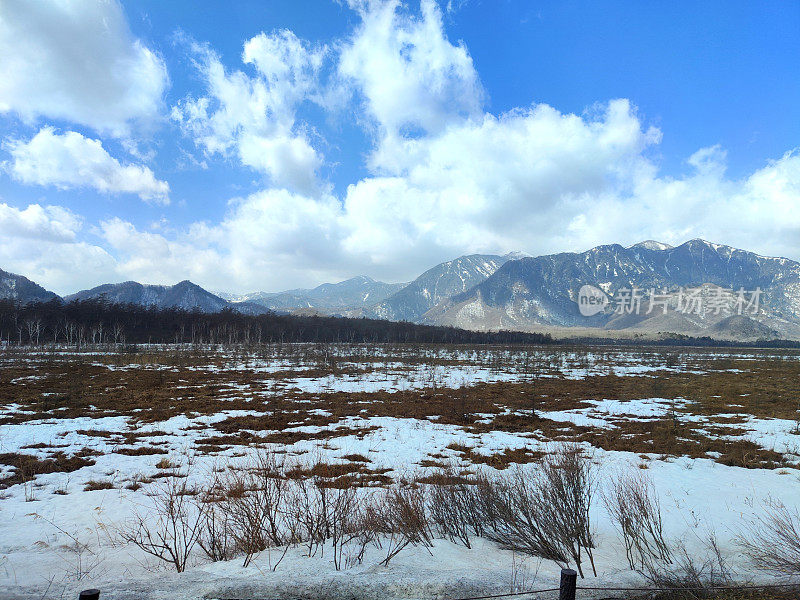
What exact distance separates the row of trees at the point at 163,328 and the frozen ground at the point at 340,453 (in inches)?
2457

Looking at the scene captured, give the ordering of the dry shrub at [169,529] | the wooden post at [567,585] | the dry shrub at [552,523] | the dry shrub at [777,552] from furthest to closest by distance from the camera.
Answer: the dry shrub at [552,523]
the dry shrub at [169,529]
the dry shrub at [777,552]
the wooden post at [567,585]

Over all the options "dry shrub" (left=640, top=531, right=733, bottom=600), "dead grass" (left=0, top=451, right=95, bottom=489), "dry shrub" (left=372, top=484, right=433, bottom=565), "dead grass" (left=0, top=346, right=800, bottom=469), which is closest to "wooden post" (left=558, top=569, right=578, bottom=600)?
"dry shrub" (left=640, top=531, right=733, bottom=600)

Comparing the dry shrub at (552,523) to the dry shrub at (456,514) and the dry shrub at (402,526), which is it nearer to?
the dry shrub at (456,514)

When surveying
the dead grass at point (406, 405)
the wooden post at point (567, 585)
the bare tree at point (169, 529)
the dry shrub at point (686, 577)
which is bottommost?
the dead grass at point (406, 405)

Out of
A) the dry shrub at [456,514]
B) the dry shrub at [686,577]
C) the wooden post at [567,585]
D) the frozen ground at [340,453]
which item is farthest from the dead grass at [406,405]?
the wooden post at [567,585]

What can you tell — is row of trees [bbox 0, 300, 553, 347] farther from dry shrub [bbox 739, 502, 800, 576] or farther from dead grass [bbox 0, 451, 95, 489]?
dry shrub [bbox 739, 502, 800, 576]

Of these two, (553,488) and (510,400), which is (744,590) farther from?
(510,400)

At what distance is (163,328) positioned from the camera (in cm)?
11206

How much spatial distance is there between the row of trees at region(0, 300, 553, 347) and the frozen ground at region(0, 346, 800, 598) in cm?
6240

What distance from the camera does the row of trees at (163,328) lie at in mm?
87500

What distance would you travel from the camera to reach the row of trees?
87.5m

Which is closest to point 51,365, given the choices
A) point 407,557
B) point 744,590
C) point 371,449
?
point 371,449

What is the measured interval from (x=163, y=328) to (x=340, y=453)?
4685 inches

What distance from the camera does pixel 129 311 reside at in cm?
11300
